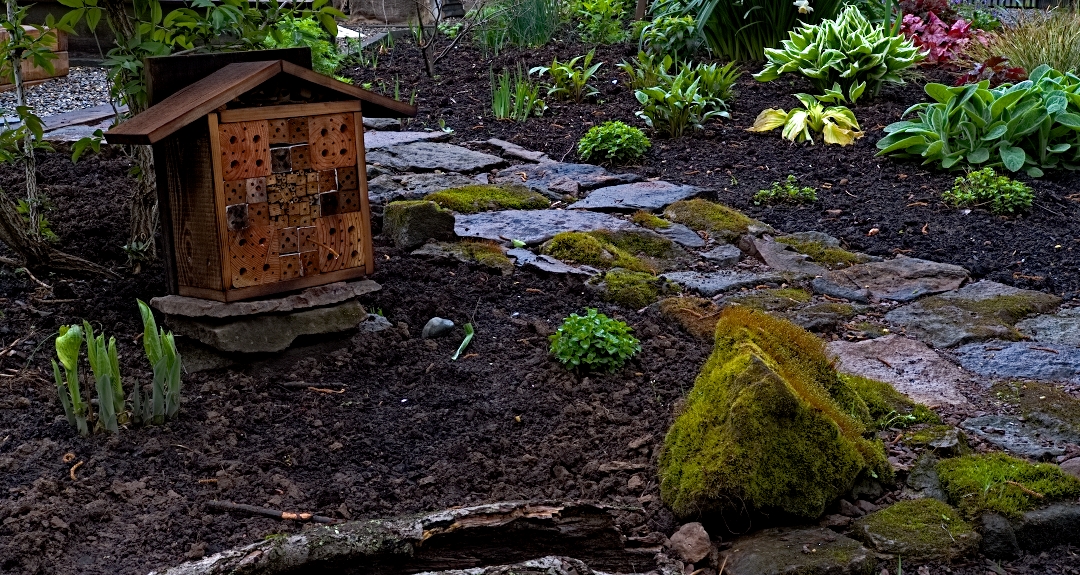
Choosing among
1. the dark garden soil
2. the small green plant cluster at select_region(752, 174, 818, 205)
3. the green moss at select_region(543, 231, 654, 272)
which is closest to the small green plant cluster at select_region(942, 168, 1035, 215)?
the dark garden soil

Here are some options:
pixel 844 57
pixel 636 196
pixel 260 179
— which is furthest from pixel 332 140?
pixel 844 57

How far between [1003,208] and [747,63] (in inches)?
137

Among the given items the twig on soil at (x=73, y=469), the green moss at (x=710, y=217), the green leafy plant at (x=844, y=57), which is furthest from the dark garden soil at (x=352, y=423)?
the green leafy plant at (x=844, y=57)

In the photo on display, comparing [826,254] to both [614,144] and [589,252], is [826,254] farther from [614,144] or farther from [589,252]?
[614,144]

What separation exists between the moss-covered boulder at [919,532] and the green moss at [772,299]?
1.53 meters

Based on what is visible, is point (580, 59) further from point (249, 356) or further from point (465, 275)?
point (249, 356)

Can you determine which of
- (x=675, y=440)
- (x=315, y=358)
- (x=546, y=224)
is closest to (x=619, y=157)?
(x=546, y=224)

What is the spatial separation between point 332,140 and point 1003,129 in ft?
14.1

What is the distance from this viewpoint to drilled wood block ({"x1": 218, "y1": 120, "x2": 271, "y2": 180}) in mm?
3172

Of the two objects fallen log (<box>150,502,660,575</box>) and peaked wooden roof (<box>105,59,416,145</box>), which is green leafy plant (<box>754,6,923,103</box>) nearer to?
peaked wooden roof (<box>105,59,416,145</box>)

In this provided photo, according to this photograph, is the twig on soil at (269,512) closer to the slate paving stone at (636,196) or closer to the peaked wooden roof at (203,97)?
the peaked wooden roof at (203,97)

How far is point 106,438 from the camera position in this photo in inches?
111

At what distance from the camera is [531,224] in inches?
193

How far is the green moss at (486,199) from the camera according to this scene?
514 cm
